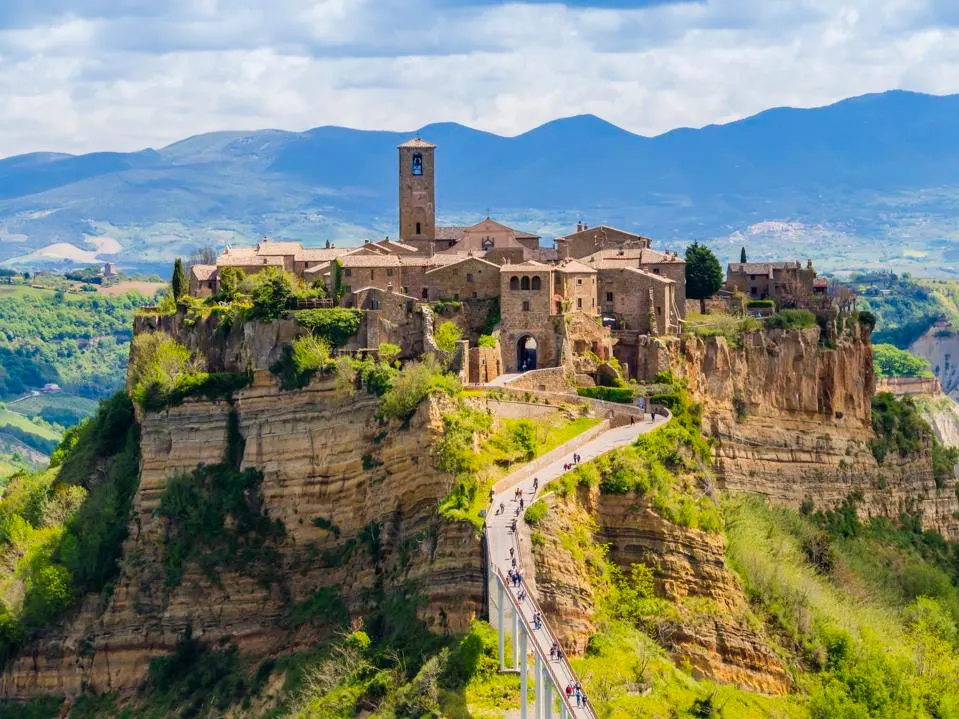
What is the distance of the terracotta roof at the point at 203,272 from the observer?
80750 millimetres

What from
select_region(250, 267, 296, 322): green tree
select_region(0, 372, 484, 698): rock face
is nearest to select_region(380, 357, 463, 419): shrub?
select_region(0, 372, 484, 698): rock face

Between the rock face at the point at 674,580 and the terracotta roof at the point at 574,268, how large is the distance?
16860 millimetres

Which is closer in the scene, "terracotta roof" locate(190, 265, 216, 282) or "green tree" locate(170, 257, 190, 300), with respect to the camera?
"green tree" locate(170, 257, 190, 300)

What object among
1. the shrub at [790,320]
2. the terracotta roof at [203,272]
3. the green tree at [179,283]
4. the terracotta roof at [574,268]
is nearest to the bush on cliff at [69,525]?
the green tree at [179,283]

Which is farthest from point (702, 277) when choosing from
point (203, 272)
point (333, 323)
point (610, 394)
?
point (203, 272)

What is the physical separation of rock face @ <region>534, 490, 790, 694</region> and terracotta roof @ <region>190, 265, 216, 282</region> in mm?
27692

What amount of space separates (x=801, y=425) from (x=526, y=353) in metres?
13.9

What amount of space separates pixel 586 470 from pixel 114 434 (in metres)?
28.7

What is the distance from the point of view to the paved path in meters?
47.0

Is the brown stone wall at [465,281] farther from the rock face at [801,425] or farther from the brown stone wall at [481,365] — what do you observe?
the rock face at [801,425]

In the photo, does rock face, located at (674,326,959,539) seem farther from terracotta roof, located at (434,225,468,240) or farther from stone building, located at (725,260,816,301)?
terracotta roof, located at (434,225,468,240)

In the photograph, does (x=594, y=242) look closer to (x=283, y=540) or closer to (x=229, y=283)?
(x=229, y=283)

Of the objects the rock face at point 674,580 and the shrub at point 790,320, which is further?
the shrub at point 790,320

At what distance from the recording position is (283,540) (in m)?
68.9
